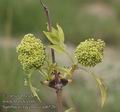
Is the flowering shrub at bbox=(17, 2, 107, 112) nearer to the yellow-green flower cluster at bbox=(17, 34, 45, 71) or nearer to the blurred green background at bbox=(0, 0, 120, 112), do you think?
the yellow-green flower cluster at bbox=(17, 34, 45, 71)

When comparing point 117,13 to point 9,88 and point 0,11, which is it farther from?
point 9,88

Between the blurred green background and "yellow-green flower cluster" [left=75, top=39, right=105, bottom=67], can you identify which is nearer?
"yellow-green flower cluster" [left=75, top=39, right=105, bottom=67]

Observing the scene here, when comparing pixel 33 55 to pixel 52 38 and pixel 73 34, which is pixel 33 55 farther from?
pixel 73 34

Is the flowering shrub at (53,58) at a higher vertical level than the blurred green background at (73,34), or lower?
lower

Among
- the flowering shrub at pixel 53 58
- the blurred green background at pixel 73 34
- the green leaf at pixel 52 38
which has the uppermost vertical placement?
the blurred green background at pixel 73 34

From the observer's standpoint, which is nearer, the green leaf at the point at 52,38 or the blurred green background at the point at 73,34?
the green leaf at the point at 52,38

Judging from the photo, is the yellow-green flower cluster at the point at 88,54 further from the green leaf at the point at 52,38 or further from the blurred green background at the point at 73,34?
the blurred green background at the point at 73,34

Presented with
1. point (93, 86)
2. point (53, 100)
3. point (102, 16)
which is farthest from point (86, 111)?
point (102, 16)

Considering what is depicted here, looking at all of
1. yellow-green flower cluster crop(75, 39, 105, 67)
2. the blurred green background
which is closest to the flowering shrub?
yellow-green flower cluster crop(75, 39, 105, 67)

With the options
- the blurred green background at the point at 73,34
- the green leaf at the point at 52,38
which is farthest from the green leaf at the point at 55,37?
the blurred green background at the point at 73,34
